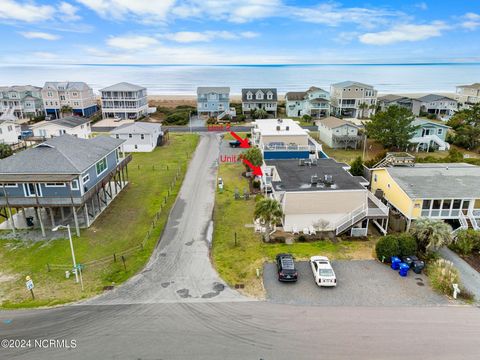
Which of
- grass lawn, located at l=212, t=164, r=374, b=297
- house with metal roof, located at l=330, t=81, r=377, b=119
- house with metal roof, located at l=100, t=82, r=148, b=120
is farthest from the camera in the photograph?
house with metal roof, located at l=100, t=82, r=148, b=120

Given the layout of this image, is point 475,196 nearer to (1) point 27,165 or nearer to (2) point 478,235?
(2) point 478,235

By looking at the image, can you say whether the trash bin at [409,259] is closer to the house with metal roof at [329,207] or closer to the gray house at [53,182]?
the house with metal roof at [329,207]

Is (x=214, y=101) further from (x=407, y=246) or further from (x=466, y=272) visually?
(x=466, y=272)

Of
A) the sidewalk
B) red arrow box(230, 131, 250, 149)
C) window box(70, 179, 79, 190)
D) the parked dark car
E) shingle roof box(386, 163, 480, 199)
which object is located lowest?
the sidewalk

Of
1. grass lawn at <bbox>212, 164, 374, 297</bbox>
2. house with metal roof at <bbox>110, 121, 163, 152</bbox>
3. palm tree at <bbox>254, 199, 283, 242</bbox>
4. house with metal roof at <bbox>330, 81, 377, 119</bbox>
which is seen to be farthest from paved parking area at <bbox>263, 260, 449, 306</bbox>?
house with metal roof at <bbox>330, 81, 377, 119</bbox>

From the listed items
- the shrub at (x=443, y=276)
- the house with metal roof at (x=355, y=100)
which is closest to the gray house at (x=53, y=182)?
the shrub at (x=443, y=276)

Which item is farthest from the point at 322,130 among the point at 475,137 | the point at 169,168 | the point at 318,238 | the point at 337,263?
the point at 337,263

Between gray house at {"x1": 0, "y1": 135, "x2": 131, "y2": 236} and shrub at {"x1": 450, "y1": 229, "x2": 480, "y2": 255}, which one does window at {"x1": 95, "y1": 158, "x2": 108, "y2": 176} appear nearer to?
gray house at {"x1": 0, "y1": 135, "x2": 131, "y2": 236}
